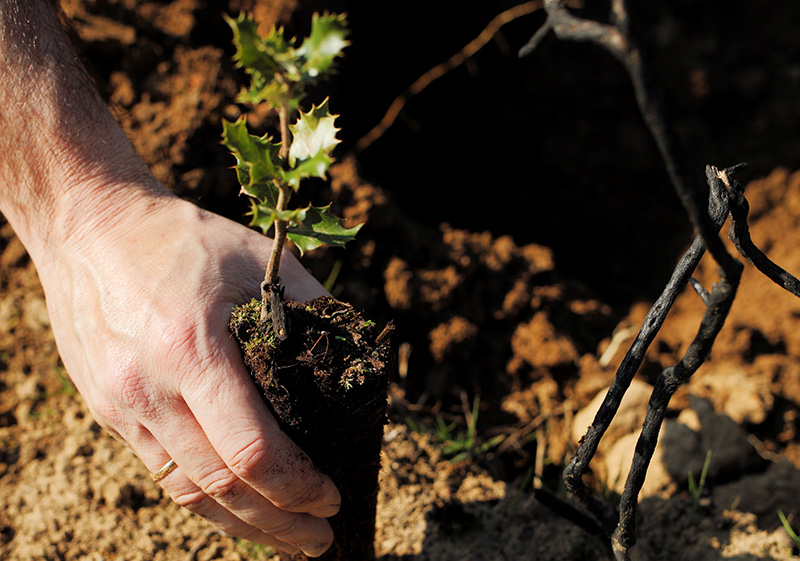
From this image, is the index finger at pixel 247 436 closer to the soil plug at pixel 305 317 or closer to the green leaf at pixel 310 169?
the soil plug at pixel 305 317

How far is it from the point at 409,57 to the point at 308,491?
291 cm

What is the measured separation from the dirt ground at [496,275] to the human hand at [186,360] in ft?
1.96

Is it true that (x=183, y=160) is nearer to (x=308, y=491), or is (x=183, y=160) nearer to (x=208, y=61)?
(x=208, y=61)

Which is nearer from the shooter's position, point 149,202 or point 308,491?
point 308,491

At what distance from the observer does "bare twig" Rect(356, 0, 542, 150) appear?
10.6 feet

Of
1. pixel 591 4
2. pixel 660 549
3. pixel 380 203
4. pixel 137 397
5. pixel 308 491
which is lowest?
pixel 660 549

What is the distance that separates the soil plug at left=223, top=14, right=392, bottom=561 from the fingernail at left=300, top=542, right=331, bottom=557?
0.11 m

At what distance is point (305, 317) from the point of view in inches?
48.8

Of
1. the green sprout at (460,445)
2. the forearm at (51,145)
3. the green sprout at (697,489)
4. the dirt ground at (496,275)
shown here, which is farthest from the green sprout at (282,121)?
the green sprout at (697,489)

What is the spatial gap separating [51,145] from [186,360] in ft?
2.41

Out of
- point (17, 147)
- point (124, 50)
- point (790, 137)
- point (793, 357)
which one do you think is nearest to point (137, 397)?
point (17, 147)

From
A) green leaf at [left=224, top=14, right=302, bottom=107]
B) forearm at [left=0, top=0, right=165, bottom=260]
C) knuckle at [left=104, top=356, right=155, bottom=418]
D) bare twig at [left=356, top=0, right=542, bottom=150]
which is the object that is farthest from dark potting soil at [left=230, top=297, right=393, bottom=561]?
bare twig at [left=356, top=0, right=542, bottom=150]

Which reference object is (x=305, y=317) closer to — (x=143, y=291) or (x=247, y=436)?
(x=247, y=436)

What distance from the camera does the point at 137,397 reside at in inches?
50.1
